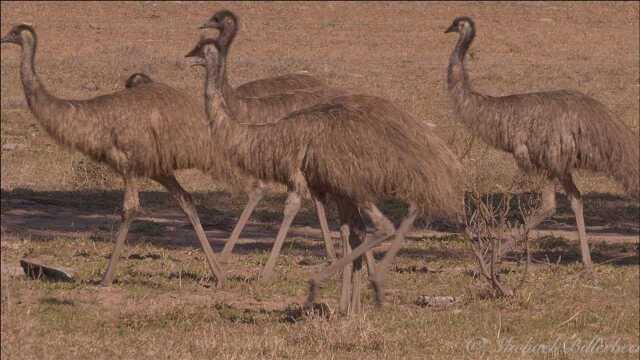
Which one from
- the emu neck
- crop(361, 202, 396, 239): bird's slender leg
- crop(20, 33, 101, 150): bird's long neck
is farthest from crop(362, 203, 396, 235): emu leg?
the emu neck

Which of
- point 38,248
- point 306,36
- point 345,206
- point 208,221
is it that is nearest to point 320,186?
point 345,206

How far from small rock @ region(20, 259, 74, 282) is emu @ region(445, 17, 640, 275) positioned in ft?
A: 13.0

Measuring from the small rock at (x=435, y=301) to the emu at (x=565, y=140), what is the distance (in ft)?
5.54

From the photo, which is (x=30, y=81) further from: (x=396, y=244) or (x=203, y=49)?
(x=396, y=244)

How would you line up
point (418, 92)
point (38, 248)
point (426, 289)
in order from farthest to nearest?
point (418, 92) < point (38, 248) < point (426, 289)

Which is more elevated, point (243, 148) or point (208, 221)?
point (243, 148)

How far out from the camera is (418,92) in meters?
23.9

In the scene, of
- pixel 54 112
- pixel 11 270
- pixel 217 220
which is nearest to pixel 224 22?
pixel 54 112

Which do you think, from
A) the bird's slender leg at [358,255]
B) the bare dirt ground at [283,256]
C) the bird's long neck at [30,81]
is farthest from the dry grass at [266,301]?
the bird's long neck at [30,81]

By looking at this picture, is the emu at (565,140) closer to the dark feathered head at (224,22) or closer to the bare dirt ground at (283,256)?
the bare dirt ground at (283,256)

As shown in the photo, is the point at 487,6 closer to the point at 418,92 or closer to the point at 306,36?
the point at 306,36

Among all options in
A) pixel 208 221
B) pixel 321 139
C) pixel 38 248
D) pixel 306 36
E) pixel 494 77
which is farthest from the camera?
pixel 306 36

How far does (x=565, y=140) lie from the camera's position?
11289 mm

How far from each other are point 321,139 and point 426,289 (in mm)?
2323
